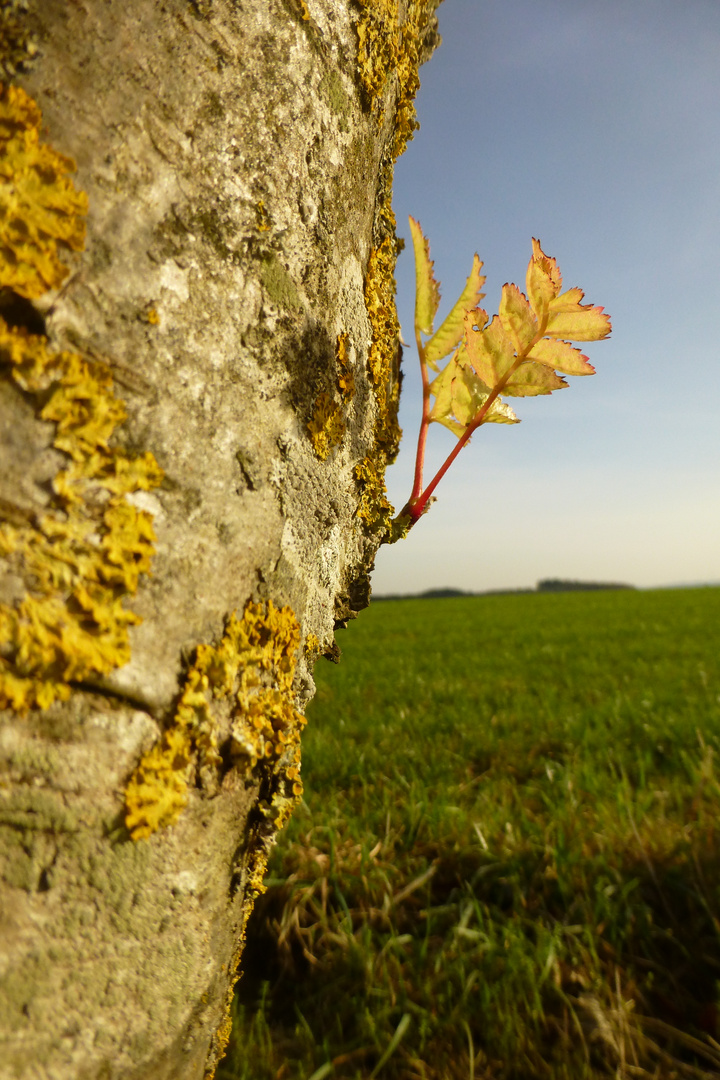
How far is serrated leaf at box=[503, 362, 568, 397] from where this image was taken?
88 centimetres

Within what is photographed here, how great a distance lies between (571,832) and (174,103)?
9.60 feet

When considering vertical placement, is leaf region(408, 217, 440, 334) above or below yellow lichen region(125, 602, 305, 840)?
above

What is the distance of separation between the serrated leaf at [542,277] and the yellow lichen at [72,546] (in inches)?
23.0

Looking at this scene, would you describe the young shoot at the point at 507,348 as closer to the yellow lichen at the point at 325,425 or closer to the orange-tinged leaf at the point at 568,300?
the orange-tinged leaf at the point at 568,300

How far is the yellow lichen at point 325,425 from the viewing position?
737 millimetres

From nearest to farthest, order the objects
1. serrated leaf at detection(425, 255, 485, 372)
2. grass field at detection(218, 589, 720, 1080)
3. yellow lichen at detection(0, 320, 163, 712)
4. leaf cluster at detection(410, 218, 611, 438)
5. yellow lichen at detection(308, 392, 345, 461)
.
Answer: yellow lichen at detection(0, 320, 163, 712)
yellow lichen at detection(308, 392, 345, 461)
leaf cluster at detection(410, 218, 611, 438)
serrated leaf at detection(425, 255, 485, 372)
grass field at detection(218, 589, 720, 1080)

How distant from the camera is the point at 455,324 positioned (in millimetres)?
983

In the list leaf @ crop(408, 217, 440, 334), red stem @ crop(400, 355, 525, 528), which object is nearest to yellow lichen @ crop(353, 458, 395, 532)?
red stem @ crop(400, 355, 525, 528)

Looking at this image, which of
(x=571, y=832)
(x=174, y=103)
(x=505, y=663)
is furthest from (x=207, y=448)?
(x=505, y=663)

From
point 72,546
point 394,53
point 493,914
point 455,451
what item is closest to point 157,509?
point 72,546

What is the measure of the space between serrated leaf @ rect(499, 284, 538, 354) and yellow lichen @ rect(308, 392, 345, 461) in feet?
0.89

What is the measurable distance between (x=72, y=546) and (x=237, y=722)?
237 millimetres

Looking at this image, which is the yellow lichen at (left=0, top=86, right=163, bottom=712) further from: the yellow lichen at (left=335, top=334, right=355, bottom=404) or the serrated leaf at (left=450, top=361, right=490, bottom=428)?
the serrated leaf at (left=450, top=361, right=490, bottom=428)

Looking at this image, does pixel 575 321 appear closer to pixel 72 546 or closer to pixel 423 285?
pixel 423 285
